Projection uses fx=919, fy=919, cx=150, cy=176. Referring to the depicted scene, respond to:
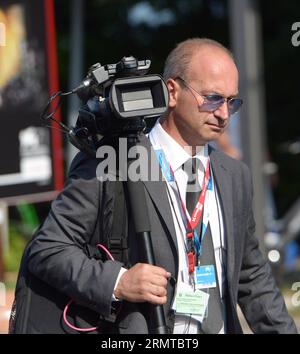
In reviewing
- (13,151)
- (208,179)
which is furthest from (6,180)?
(208,179)

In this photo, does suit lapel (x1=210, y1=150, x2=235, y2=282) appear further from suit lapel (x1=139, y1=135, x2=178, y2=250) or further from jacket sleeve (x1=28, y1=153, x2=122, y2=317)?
jacket sleeve (x1=28, y1=153, x2=122, y2=317)

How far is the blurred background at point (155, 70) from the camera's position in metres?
7.45

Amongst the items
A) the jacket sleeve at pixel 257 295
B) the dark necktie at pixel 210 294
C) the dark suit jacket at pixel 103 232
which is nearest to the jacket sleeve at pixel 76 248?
the dark suit jacket at pixel 103 232

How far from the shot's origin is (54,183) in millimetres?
7699

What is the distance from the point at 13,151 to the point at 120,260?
4.33 metres

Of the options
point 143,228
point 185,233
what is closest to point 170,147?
point 185,233

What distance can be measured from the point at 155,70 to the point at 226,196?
15909 mm

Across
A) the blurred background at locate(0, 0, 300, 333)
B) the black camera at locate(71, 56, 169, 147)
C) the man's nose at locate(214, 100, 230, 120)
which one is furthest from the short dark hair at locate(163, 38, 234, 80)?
the blurred background at locate(0, 0, 300, 333)

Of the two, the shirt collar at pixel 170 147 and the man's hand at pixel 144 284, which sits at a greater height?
the shirt collar at pixel 170 147

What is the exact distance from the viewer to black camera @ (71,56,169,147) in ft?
10.4

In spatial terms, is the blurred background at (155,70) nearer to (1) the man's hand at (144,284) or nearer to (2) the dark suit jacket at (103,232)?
(2) the dark suit jacket at (103,232)

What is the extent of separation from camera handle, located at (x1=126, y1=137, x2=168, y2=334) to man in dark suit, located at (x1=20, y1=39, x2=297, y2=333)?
52 millimetres

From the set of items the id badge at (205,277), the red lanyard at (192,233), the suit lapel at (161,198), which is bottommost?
the id badge at (205,277)

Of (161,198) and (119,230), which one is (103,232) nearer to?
(119,230)
